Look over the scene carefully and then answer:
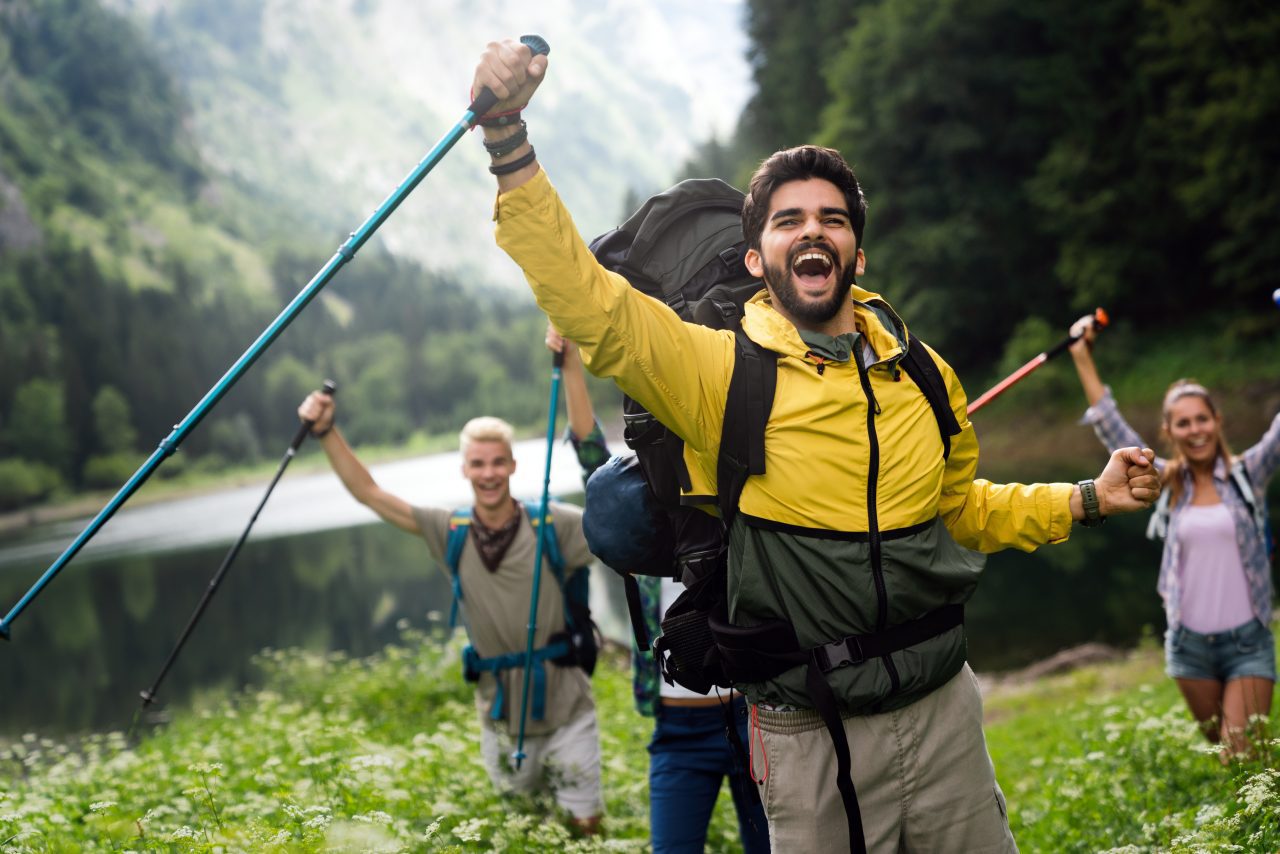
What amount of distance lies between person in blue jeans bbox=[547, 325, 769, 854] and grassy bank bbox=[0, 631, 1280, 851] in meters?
0.42

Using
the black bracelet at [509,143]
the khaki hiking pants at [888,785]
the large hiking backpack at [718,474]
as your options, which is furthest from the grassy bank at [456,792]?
the black bracelet at [509,143]

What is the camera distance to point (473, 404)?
129250mm

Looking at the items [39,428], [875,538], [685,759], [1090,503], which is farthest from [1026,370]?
[39,428]

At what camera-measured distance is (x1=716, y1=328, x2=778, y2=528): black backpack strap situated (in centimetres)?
280

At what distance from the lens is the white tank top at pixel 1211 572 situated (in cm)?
538

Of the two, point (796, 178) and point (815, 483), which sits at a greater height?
point (796, 178)

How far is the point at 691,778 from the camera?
425 cm

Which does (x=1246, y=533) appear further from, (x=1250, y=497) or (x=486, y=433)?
(x=486, y=433)

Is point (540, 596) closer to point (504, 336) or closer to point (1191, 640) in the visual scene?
point (1191, 640)

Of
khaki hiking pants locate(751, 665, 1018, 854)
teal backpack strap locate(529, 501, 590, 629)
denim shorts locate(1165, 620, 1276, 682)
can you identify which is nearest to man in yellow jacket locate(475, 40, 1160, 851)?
khaki hiking pants locate(751, 665, 1018, 854)

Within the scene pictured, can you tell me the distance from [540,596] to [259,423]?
10828cm

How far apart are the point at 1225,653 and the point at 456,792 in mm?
3853

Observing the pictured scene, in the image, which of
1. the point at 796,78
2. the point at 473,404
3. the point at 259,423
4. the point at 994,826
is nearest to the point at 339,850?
the point at 994,826

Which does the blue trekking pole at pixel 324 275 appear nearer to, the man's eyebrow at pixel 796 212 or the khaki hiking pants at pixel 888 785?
the man's eyebrow at pixel 796 212
